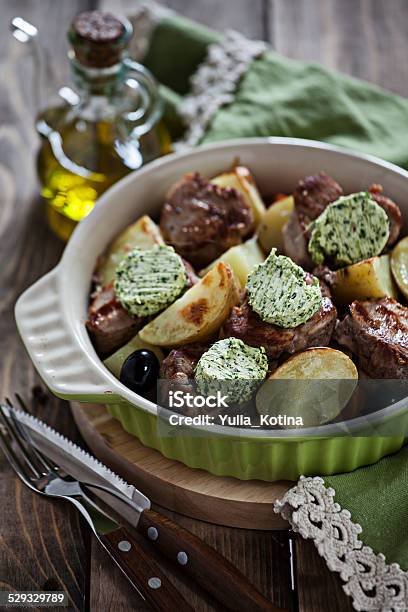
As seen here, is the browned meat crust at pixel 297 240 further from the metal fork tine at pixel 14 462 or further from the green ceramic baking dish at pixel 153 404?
the metal fork tine at pixel 14 462

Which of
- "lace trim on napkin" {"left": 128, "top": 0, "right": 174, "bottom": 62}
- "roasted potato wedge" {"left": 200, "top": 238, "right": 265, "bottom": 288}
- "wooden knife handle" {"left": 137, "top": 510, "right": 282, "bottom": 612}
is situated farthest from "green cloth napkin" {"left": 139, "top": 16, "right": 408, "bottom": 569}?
"wooden knife handle" {"left": 137, "top": 510, "right": 282, "bottom": 612}

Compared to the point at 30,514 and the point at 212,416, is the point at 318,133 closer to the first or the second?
the point at 212,416

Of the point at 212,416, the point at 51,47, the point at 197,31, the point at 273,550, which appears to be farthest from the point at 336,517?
the point at 51,47

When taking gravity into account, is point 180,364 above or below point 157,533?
above

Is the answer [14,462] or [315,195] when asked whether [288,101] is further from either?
[14,462]

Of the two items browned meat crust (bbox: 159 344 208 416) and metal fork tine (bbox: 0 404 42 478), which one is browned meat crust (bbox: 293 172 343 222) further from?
metal fork tine (bbox: 0 404 42 478)

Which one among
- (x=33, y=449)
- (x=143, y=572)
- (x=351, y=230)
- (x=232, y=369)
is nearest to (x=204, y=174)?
(x=351, y=230)
